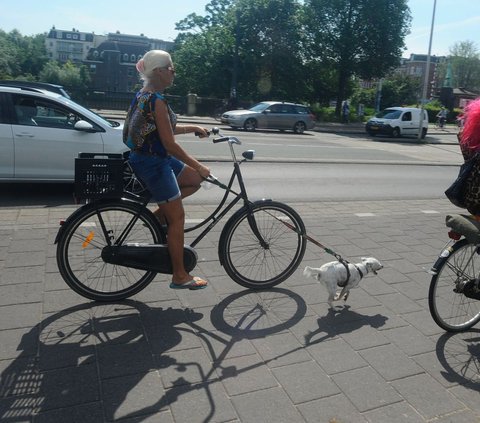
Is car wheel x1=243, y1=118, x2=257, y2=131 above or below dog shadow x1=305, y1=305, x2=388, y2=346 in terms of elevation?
above

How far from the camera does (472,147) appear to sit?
3.03 m

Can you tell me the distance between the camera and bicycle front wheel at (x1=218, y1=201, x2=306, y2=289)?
3949 millimetres

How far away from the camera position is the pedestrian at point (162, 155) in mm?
3311

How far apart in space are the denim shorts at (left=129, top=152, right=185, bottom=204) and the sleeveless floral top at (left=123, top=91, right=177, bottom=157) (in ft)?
0.17

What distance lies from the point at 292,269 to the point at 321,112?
3656cm

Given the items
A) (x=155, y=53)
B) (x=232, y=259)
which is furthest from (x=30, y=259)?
(x=155, y=53)

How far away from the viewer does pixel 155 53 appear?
3.30 m

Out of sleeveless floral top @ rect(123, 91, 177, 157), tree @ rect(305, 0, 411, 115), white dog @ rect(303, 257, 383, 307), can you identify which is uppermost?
tree @ rect(305, 0, 411, 115)

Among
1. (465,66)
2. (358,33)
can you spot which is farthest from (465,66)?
(358,33)

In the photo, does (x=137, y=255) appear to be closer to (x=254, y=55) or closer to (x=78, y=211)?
(x=78, y=211)

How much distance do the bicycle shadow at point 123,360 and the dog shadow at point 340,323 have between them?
216mm

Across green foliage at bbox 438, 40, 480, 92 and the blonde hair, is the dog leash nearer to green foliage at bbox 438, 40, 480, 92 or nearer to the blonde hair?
the blonde hair

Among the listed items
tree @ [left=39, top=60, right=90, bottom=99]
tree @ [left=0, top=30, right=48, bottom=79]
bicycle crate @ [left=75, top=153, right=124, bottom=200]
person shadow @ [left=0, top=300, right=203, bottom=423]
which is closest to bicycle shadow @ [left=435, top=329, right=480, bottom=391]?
person shadow @ [left=0, top=300, right=203, bottom=423]

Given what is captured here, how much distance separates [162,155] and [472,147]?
207cm
